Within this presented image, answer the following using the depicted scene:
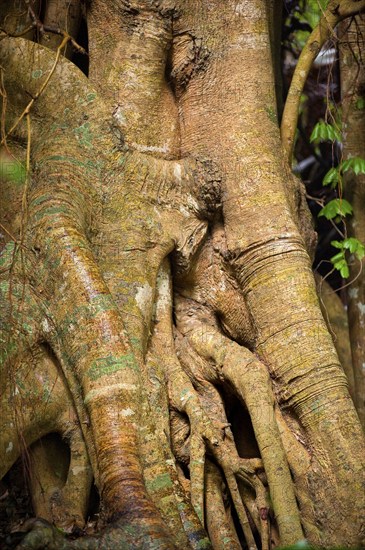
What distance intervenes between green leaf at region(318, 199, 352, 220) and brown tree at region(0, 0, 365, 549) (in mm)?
700

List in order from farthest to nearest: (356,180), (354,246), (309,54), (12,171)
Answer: (356,180) → (354,246) → (309,54) → (12,171)

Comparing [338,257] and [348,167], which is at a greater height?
[348,167]

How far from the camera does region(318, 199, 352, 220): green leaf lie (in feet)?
16.9

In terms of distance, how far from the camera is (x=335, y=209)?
520 cm

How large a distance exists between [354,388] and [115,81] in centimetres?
277

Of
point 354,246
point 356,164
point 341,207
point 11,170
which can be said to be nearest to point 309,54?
point 356,164

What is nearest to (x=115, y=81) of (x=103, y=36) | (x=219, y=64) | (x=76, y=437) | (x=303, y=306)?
(x=103, y=36)

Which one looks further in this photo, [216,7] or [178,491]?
[216,7]

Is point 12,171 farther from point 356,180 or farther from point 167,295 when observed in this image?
point 356,180

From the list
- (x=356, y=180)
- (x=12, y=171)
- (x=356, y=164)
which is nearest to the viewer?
(x=12, y=171)

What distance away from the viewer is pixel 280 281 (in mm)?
3861

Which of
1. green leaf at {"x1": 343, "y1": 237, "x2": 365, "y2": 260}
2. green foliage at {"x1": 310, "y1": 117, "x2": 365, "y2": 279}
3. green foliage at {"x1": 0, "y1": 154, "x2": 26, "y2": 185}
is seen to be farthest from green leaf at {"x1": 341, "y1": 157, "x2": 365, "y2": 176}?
green foliage at {"x1": 0, "y1": 154, "x2": 26, "y2": 185}

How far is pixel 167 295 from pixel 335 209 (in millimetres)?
1816

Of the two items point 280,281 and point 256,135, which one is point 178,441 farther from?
point 256,135
